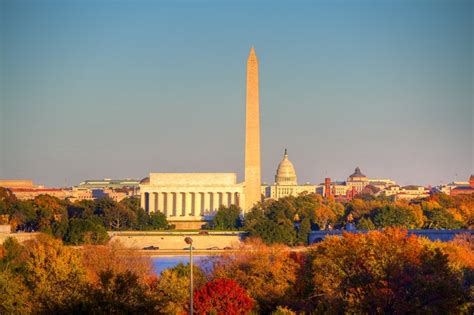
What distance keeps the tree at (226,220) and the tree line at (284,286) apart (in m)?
71.3

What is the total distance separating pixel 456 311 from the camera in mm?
46531

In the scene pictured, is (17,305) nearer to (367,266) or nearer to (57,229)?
(367,266)

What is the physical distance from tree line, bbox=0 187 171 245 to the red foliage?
5829 centimetres

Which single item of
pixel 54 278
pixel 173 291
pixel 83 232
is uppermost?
pixel 83 232

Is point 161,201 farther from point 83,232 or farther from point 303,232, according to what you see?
point 83,232

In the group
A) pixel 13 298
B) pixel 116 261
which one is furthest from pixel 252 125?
pixel 13 298

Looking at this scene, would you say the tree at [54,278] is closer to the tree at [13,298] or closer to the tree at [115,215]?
the tree at [13,298]

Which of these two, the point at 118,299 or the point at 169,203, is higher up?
the point at 169,203

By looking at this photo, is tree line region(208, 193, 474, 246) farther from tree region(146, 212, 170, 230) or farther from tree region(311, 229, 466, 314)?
tree region(311, 229, 466, 314)

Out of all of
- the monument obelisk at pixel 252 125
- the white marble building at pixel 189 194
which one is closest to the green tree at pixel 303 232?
the monument obelisk at pixel 252 125

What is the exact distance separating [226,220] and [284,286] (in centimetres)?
7643

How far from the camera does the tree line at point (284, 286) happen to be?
4206 centimetres

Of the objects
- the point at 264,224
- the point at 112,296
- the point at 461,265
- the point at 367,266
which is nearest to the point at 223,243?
the point at 264,224

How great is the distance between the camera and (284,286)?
187 feet
